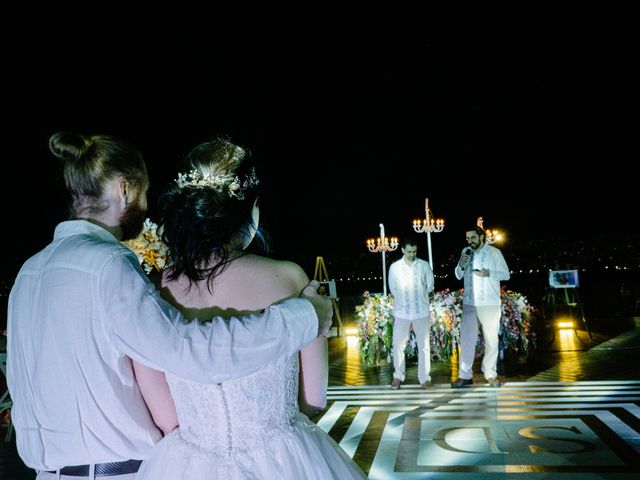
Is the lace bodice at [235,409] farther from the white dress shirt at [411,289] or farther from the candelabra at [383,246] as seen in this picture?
the candelabra at [383,246]

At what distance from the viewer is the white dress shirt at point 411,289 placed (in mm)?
6352

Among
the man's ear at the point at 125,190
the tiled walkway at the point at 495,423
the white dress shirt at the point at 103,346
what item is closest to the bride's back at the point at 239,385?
Result: the white dress shirt at the point at 103,346

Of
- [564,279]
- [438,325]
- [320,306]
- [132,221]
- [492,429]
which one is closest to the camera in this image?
[320,306]

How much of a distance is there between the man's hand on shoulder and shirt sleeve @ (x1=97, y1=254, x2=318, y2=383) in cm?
9

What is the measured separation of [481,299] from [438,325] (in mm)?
1691

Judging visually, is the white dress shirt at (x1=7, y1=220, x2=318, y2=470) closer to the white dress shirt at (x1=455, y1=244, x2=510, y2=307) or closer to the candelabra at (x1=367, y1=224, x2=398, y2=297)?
the white dress shirt at (x1=455, y1=244, x2=510, y2=307)

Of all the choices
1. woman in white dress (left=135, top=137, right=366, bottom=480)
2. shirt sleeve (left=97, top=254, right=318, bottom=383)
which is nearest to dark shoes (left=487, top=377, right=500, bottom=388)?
woman in white dress (left=135, top=137, right=366, bottom=480)

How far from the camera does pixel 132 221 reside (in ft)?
5.07

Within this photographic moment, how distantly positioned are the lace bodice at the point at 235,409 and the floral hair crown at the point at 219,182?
0.51 metres

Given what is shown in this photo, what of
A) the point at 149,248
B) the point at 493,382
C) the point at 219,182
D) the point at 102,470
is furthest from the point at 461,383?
the point at 102,470

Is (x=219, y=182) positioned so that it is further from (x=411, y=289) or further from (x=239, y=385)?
(x=411, y=289)

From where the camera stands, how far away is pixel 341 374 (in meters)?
7.57

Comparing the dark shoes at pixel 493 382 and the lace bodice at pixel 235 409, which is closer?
the lace bodice at pixel 235 409

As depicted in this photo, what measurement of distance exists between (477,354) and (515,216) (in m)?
20.9
